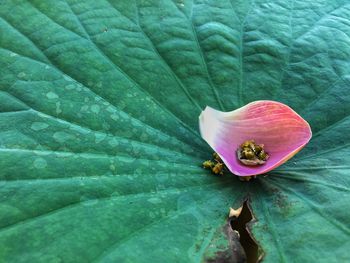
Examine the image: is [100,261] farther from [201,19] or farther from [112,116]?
[201,19]

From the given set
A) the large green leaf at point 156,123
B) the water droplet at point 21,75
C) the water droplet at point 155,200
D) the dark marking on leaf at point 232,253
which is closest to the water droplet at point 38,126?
the large green leaf at point 156,123

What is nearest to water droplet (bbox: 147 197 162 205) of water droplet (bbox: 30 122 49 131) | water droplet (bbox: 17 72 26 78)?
water droplet (bbox: 30 122 49 131)

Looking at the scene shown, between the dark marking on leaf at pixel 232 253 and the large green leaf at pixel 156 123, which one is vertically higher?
the large green leaf at pixel 156 123

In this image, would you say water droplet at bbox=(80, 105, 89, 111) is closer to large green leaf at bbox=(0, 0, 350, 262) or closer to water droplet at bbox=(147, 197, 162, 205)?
large green leaf at bbox=(0, 0, 350, 262)

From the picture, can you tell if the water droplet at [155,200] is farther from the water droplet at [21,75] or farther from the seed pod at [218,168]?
the water droplet at [21,75]

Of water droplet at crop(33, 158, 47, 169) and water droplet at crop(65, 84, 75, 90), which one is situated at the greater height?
water droplet at crop(65, 84, 75, 90)

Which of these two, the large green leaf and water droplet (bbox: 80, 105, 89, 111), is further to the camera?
water droplet (bbox: 80, 105, 89, 111)

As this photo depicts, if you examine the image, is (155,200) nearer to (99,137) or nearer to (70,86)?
(99,137)
